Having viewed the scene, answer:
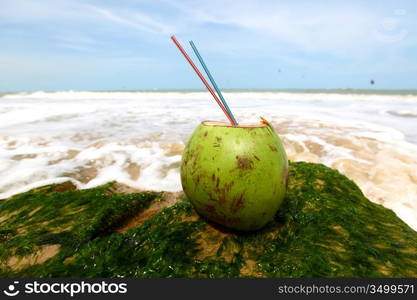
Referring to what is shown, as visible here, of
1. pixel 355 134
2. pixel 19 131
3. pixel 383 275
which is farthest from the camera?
pixel 19 131

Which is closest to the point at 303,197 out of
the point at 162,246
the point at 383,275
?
the point at 383,275

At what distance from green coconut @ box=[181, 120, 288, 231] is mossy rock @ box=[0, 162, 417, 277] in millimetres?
297

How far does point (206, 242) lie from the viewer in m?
2.51

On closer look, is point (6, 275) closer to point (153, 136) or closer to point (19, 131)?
point (153, 136)

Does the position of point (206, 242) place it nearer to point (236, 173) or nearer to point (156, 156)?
point (236, 173)

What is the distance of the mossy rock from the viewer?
2.20m

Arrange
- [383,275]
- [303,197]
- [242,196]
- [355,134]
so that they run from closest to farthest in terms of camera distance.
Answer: [383,275], [242,196], [303,197], [355,134]

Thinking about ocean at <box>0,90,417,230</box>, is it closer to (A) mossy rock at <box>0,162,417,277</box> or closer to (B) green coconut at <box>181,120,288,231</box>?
(A) mossy rock at <box>0,162,417,277</box>

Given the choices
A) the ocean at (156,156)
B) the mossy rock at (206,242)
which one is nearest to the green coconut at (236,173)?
the mossy rock at (206,242)

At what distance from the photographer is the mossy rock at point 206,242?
2.20m

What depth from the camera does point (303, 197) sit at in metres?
3.09

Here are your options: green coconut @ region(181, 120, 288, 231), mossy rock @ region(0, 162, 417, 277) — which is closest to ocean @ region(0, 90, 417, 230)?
mossy rock @ region(0, 162, 417, 277)

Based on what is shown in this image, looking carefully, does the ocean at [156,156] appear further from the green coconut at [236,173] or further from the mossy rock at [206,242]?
the green coconut at [236,173]

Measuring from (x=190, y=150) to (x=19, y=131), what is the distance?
9.77 metres
